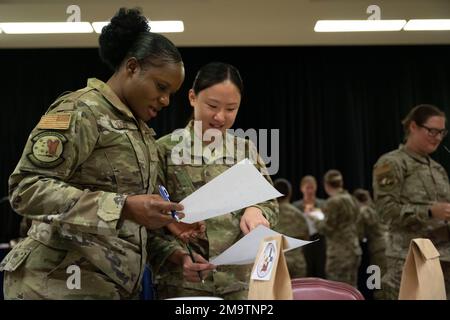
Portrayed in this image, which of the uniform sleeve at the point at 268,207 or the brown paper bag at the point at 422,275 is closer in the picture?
the brown paper bag at the point at 422,275

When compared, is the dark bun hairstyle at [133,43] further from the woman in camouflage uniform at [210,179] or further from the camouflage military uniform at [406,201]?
the camouflage military uniform at [406,201]

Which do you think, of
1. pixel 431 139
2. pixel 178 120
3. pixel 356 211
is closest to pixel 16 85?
pixel 178 120

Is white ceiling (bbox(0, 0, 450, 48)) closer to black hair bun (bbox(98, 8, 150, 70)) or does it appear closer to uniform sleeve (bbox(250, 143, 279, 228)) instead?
black hair bun (bbox(98, 8, 150, 70))

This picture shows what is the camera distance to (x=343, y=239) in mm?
3725

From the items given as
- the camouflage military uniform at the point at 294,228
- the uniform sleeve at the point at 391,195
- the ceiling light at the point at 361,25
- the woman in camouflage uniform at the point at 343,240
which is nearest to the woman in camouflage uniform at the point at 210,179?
the uniform sleeve at the point at 391,195

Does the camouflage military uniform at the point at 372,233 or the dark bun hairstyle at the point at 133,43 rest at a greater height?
the dark bun hairstyle at the point at 133,43

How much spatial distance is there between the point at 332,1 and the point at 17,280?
7.10 feet

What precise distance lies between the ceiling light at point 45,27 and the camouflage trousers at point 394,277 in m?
1.59

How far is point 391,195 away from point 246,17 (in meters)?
1.22

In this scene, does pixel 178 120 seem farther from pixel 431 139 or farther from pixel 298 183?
pixel 298 183

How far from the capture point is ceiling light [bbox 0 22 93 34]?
→ 187cm

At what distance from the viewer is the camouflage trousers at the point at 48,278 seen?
914 mm

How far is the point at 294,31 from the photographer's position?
2834 millimetres

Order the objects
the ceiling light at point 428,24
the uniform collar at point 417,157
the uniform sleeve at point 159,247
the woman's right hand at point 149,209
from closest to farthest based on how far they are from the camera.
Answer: the woman's right hand at point 149,209 < the uniform sleeve at point 159,247 < the uniform collar at point 417,157 < the ceiling light at point 428,24
